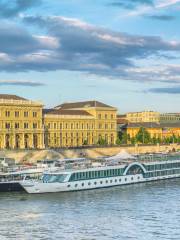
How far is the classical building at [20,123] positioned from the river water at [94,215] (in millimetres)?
45303

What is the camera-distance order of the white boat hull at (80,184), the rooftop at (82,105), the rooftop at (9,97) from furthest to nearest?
the rooftop at (82,105), the rooftop at (9,97), the white boat hull at (80,184)

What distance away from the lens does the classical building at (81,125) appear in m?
106

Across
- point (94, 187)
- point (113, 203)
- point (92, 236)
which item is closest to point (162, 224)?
point (92, 236)

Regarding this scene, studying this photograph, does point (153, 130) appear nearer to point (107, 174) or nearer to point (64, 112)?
point (64, 112)

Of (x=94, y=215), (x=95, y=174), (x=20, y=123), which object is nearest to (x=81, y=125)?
(x=20, y=123)

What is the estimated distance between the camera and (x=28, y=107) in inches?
3912

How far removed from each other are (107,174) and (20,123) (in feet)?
148

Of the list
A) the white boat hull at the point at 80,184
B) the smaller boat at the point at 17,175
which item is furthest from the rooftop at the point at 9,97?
the white boat hull at the point at 80,184

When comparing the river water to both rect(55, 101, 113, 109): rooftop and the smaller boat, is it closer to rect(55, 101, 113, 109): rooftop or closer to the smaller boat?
the smaller boat

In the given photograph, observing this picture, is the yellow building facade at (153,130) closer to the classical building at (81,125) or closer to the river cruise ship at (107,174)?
the classical building at (81,125)

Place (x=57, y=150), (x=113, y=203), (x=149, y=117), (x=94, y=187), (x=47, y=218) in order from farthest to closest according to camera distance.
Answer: (x=149, y=117) → (x=57, y=150) → (x=94, y=187) → (x=113, y=203) → (x=47, y=218)

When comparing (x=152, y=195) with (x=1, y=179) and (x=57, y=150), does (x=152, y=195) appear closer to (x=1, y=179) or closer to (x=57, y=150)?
(x=1, y=179)

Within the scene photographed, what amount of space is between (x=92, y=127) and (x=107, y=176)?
59.8 m

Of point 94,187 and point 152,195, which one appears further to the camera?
point 94,187
